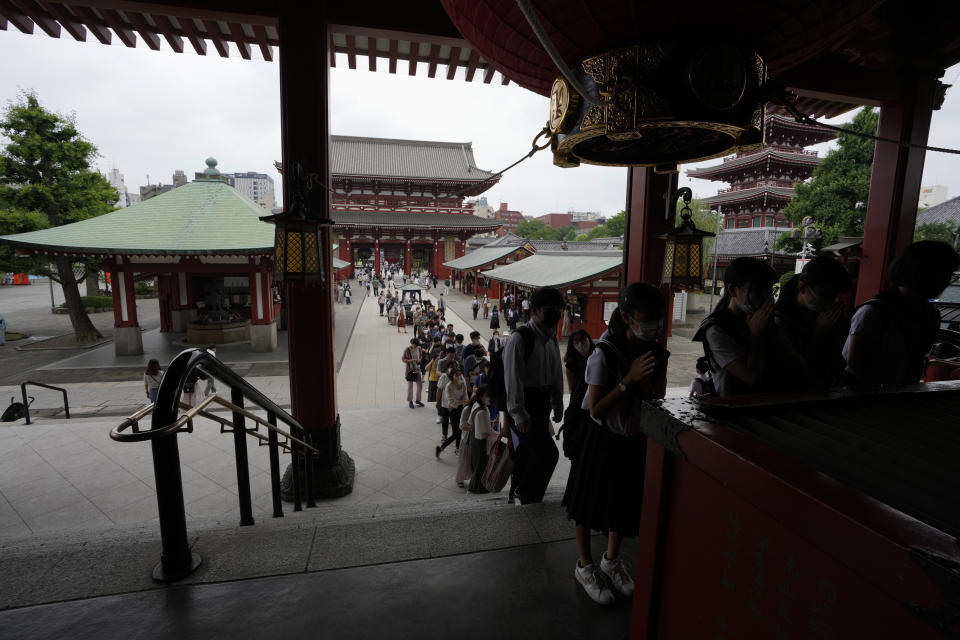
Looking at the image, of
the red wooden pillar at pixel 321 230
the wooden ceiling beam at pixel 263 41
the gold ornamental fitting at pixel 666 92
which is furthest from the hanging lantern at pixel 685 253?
the wooden ceiling beam at pixel 263 41

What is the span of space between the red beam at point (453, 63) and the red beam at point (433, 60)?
0.42ft

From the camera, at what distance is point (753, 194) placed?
23.0m

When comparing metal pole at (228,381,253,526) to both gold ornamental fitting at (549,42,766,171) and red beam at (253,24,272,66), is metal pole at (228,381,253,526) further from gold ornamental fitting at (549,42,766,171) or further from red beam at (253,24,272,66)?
red beam at (253,24,272,66)

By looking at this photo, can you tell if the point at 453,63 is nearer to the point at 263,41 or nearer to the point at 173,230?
the point at 263,41

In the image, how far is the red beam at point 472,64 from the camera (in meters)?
4.16

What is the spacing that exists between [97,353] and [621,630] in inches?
606

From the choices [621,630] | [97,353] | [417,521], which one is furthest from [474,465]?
[97,353]

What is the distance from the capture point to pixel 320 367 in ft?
13.0

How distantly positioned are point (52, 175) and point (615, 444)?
Answer: 17992 millimetres

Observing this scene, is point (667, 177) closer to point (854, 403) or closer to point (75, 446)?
point (854, 403)

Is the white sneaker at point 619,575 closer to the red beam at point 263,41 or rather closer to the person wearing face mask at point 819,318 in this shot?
the person wearing face mask at point 819,318

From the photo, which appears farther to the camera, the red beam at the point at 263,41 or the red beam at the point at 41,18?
the red beam at the point at 263,41

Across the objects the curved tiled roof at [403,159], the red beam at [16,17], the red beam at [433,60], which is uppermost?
the curved tiled roof at [403,159]

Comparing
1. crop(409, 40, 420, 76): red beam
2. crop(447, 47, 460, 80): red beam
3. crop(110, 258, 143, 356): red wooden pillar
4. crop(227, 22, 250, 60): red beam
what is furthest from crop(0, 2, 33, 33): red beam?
crop(110, 258, 143, 356): red wooden pillar
